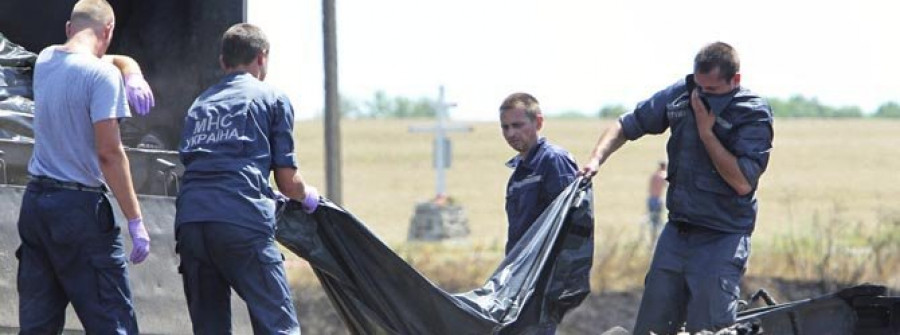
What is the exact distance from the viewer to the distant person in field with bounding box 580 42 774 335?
8.73 meters

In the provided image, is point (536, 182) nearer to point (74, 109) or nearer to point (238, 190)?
point (238, 190)

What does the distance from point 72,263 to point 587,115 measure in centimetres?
7144

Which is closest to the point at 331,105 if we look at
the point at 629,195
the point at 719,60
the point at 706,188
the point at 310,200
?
the point at 706,188

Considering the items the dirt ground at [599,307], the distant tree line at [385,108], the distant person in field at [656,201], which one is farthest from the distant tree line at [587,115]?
the dirt ground at [599,307]

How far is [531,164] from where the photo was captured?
9.43 metres

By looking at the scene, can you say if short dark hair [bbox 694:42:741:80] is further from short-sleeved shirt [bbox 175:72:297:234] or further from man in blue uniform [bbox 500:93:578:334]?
short-sleeved shirt [bbox 175:72:297:234]

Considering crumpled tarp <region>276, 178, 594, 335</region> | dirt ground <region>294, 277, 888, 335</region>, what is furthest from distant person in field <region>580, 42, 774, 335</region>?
dirt ground <region>294, 277, 888, 335</region>

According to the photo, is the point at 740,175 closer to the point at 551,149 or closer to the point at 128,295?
the point at 551,149

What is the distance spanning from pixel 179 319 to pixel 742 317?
2.67m

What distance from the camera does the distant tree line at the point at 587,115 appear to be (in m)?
76.4

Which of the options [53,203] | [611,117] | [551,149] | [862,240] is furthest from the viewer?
[611,117]

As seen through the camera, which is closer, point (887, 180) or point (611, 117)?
point (887, 180)

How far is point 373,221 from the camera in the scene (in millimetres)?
41062

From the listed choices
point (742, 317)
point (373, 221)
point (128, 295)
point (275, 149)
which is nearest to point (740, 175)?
point (742, 317)
